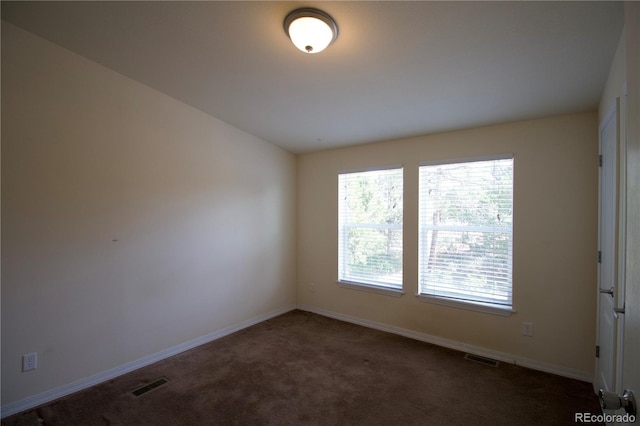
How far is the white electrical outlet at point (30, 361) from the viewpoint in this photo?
2309 millimetres

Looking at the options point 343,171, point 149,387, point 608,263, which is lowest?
point 149,387

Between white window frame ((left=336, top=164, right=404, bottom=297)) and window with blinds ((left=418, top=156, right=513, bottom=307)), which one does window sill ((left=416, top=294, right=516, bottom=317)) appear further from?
white window frame ((left=336, top=164, right=404, bottom=297))

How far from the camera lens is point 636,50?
0.74 metres

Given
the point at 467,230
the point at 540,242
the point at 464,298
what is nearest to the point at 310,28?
the point at 467,230

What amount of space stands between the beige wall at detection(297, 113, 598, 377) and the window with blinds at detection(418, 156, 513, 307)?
0.30 feet

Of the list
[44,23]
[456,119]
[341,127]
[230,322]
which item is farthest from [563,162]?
[44,23]

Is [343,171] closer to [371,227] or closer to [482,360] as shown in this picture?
[371,227]

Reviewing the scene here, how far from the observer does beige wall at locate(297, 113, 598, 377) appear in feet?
8.94

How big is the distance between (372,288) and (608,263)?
2.37 m

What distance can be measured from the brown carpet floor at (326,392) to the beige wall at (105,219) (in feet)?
1.33

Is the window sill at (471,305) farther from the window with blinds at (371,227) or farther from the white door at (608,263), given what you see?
the white door at (608,263)

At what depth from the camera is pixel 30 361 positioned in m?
→ 2.34

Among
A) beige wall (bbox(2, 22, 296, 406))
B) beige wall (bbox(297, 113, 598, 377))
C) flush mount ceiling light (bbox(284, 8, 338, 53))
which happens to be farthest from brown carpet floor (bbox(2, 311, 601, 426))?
flush mount ceiling light (bbox(284, 8, 338, 53))

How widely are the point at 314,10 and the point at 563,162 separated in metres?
2.62
